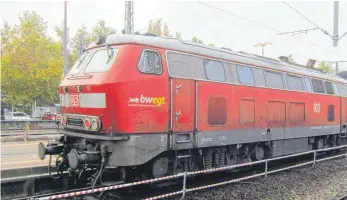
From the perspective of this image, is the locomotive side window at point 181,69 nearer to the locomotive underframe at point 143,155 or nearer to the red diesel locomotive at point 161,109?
the red diesel locomotive at point 161,109

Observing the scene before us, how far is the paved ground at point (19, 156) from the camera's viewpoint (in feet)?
37.0

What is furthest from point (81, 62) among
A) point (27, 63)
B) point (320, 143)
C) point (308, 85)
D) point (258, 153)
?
point (27, 63)

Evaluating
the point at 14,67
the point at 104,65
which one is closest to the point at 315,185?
the point at 104,65

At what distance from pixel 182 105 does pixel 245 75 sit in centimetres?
293

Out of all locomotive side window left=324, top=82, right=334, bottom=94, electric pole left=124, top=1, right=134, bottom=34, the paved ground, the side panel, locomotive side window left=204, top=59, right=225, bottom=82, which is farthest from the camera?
electric pole left=124, top=1, right=134, bottom=34

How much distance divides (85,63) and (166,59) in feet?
6.56

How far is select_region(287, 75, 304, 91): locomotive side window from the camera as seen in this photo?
11.9 m

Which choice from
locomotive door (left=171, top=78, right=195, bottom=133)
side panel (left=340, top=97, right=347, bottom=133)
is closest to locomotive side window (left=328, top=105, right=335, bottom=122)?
side panel (left=340, top=97, right=347, bottom=133)

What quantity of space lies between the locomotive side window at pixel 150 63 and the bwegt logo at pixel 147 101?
577 millimetres

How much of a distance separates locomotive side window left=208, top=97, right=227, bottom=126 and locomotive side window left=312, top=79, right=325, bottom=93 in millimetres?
6239

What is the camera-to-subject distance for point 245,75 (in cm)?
980

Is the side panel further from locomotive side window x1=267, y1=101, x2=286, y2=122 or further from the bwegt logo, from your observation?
the bwegt logo

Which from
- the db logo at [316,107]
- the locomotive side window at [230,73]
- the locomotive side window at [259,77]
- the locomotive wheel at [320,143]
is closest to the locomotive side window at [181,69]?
the locomotive side window at [230,73]

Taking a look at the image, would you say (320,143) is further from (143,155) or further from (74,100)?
(74,100)
